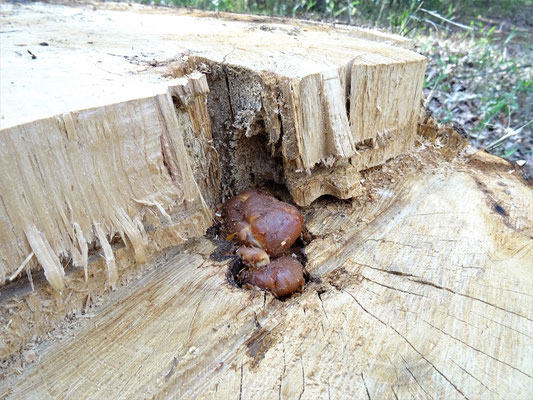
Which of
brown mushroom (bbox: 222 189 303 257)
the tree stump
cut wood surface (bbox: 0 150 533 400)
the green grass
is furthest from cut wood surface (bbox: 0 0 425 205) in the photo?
the green grass

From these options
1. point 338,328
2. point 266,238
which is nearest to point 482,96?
point 266,238

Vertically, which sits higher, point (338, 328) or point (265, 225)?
point (265, 225)

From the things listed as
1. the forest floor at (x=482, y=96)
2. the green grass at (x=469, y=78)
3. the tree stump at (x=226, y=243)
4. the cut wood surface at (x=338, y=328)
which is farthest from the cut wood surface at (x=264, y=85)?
the forest floor at (x=482, y=96)

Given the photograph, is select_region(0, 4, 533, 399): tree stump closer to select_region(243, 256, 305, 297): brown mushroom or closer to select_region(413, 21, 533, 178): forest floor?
select_region(243, 256, 305, 297): brown mushroom

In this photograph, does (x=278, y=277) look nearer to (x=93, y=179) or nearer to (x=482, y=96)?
(x=93, y=179)

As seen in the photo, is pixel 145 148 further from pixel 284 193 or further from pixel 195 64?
pixel 284 193

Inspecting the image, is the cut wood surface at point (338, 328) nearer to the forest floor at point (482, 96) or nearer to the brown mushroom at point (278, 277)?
the brown mushroom at point (278, 277)

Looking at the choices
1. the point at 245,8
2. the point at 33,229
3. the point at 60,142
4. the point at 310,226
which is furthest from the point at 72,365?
the point at 245,8
